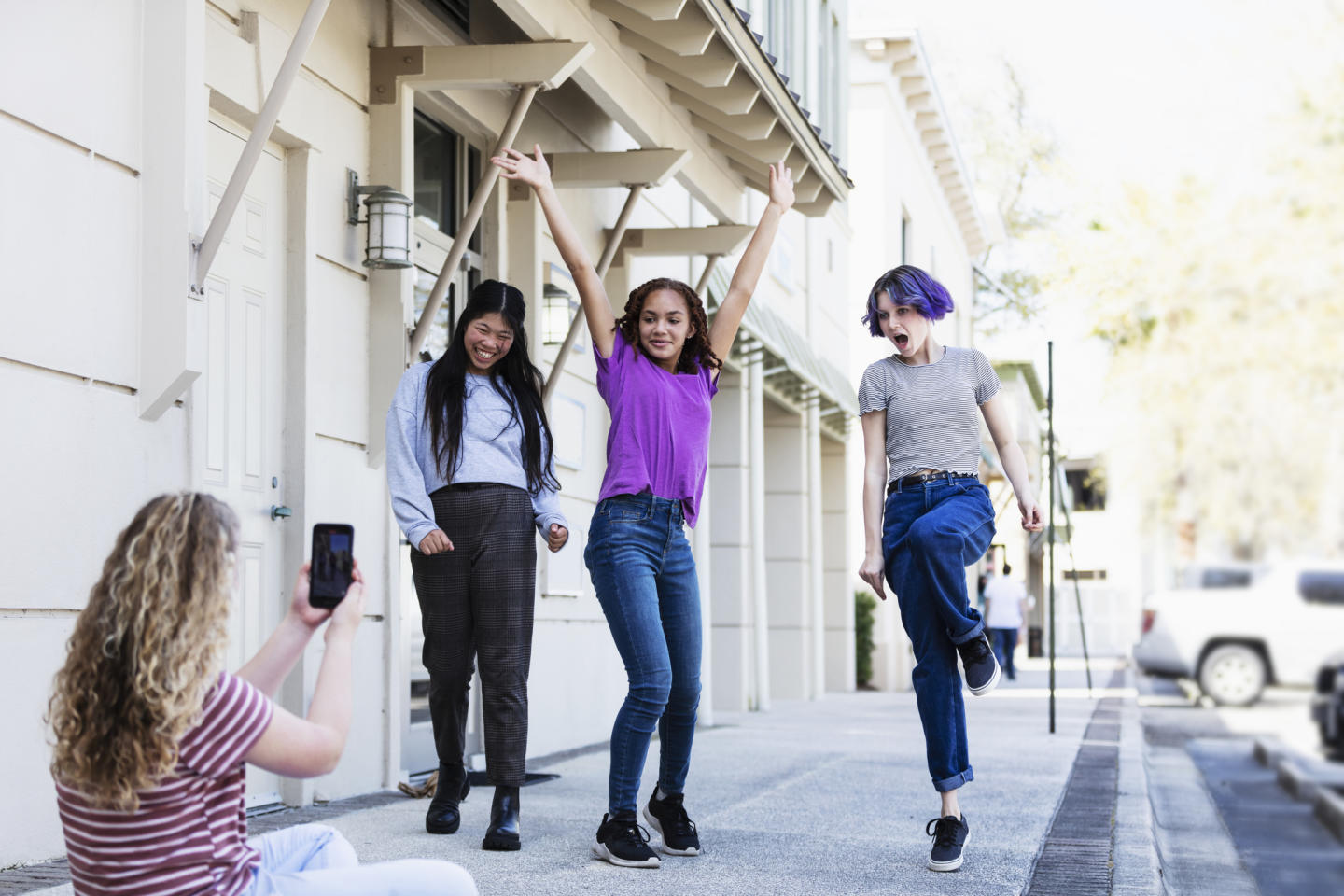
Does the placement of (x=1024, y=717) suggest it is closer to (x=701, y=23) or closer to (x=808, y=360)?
(x=808, y=360)

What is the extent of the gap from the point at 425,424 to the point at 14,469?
1.25m

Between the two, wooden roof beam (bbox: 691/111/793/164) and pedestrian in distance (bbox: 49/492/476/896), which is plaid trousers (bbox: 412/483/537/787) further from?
wooden roof beam (bbox: 691/111/793/164)

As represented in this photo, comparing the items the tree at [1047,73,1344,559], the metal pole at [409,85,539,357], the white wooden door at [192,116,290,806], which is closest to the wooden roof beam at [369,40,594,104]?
the metal pole at [409,85,539,357]

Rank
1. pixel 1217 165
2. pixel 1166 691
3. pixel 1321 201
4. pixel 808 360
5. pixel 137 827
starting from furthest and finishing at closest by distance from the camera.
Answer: pixel 808 360, pixel 1166 691, pixel 137 827, pixel 1217 165, pixel 1321 201

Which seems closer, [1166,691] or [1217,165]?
[1217,165]

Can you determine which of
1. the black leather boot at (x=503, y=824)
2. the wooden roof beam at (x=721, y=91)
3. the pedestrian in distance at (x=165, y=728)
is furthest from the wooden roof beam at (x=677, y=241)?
the pedestrian in distance at (x=165, y=728)

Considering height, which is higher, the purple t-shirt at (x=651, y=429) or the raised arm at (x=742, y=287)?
the raised arm at (x=742, y=287)

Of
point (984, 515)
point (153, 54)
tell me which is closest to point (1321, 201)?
point (984, 515)

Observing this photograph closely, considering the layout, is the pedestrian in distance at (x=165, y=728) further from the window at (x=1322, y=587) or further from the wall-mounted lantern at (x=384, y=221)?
the wall-mounted lantern at (x=384, y=221)

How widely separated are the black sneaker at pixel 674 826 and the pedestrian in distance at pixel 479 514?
0.45 m

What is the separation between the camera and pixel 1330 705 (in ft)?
4.87

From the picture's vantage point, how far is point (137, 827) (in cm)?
222

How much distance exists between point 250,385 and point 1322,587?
516cm

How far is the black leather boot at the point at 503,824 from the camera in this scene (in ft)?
15.8
